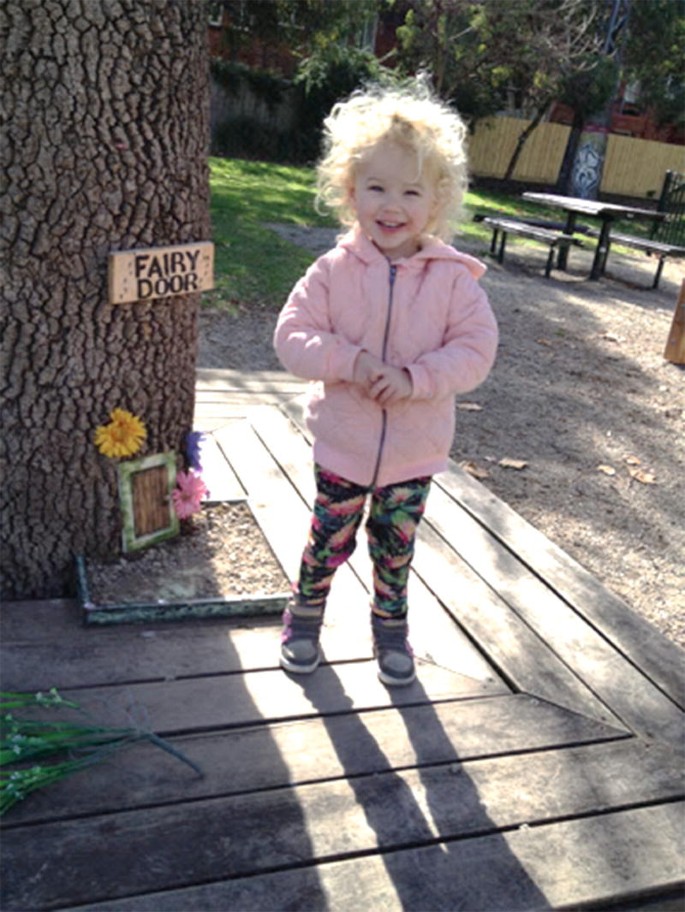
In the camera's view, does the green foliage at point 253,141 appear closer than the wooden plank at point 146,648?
No

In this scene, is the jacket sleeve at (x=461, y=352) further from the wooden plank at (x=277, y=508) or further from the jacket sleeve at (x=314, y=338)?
the wooden plank at (x=277, y=508)

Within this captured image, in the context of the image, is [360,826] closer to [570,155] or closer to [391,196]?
[391,196]

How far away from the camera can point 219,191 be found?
12227 mm

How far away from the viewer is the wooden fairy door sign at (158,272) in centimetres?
236

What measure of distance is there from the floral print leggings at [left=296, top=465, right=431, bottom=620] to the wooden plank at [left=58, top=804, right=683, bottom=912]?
0.69 meters

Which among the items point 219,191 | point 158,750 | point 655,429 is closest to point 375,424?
point 158,750

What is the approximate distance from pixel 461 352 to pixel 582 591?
1135 millimetres

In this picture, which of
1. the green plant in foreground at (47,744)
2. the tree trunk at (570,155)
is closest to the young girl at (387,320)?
the green plant in foreground at (47,744)

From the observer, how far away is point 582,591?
2.88 m

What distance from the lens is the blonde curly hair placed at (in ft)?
6.68

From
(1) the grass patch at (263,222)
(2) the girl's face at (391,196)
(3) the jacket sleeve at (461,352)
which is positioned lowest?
(1) the grass patch at (263,222)

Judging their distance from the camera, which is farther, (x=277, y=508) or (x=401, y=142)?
(x=277, y=508)

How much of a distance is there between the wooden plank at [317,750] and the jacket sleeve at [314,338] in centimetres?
82

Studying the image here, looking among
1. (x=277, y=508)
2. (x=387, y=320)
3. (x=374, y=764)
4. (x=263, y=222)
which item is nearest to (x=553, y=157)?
(x=263, y=222)
